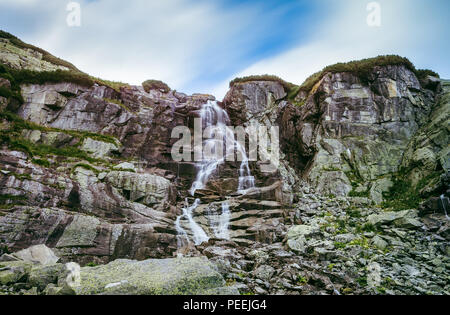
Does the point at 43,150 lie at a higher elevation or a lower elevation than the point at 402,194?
higher

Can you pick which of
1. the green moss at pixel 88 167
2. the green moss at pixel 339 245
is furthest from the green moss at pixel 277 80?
the green moss at pixel 339 245

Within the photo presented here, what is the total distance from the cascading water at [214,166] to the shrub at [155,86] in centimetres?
1079

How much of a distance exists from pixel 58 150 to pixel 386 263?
26.6 m

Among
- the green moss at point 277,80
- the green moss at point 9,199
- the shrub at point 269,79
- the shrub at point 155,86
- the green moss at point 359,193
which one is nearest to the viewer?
the green moss at point 9,199

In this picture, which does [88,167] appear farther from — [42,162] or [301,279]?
[301,279]

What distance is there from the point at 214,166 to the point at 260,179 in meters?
5.10

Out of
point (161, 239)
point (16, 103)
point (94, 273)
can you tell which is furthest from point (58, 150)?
point (94, 273)

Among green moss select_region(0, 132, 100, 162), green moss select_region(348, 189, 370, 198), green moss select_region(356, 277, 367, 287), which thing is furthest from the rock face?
green moss select_region(348, 189, 370, 198)

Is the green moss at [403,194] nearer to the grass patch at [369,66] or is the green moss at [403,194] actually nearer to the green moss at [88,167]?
the grass patch at [369,66]

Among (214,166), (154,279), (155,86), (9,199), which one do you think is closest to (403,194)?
(214,166)

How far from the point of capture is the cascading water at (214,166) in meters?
19.2

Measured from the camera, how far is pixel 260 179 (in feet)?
79.8
